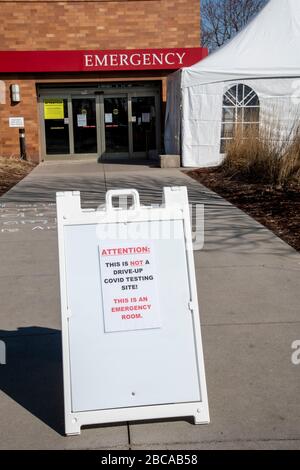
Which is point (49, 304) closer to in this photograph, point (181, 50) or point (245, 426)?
point (245, 426)

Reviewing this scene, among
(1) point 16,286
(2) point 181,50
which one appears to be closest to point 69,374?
(1) point 16,286

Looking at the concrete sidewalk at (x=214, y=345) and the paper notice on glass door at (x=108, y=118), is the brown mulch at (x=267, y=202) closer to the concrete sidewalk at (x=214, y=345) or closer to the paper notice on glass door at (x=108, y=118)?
the concrete sidewalk at (x=214, y=345)

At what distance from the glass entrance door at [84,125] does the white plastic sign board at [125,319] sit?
58.5ft

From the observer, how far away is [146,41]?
2025 cm

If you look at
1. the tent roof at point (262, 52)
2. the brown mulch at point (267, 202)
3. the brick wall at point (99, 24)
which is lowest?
the brown mulch at point (267, 202)

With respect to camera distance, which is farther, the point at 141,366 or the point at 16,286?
the point at 16,286

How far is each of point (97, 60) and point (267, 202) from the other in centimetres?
1091

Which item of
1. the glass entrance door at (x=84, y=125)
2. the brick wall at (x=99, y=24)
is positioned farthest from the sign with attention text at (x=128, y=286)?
the glass entrance door at (x=84, y=125)

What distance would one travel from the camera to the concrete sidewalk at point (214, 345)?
3416 millimetres

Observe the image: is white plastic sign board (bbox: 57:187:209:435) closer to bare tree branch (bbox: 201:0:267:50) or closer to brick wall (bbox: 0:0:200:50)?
brick wall (bbox: 0:0:200:50)

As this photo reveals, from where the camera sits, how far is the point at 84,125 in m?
21.0

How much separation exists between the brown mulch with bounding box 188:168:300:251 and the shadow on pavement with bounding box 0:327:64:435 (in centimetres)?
391

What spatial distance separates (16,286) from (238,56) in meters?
12.8

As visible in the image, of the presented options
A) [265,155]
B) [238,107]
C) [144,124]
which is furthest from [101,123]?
[265,155]
